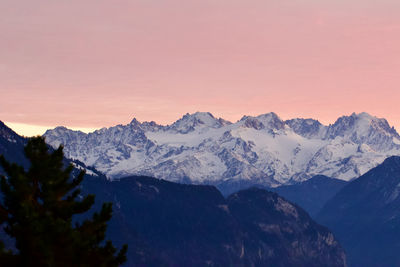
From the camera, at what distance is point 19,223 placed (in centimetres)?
11394

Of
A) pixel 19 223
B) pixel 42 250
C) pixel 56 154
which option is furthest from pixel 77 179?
pixel 42 250

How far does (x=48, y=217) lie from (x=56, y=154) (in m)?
15.1

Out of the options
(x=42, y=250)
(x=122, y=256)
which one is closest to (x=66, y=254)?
(x=42, y=250)

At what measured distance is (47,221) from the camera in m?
108

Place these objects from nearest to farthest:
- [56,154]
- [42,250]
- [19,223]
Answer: [42,250], [19,223], [56,154]

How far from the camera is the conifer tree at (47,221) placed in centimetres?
10781

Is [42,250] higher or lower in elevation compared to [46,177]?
lower

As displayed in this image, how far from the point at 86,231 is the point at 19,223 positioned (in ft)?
26.2

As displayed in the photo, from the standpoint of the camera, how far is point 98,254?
115 m

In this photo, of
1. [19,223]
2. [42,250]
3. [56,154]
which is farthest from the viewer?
[56,154]

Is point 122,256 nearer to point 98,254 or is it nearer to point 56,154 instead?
point 98,254

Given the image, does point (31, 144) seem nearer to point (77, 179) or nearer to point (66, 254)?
point (77, 179)

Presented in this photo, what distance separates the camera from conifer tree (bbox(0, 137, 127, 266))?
108m

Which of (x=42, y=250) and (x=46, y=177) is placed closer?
(x=42, y=250)
